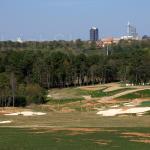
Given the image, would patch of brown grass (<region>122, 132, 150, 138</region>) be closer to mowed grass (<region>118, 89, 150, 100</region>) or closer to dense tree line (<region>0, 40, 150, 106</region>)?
mowed grass (<region>118, 89, 150, 100</region>)

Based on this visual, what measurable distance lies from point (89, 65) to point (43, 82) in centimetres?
1948

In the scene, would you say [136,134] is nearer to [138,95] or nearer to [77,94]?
[138,95]

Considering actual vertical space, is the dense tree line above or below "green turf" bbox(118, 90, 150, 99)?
above

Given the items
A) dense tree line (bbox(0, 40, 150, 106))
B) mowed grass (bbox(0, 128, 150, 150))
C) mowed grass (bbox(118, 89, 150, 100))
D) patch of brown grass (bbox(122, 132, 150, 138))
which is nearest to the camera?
mowed grass (bbox(0, 128, 150, 150))

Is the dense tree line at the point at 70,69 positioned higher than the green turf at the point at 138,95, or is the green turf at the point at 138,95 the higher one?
the dense tree line at the point at 70,69

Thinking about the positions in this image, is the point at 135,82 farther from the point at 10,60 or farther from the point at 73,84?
the point at 10,60

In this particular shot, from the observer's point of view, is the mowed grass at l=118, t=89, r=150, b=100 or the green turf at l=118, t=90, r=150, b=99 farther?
the green turf at l=118, t=90, r=150, b=99

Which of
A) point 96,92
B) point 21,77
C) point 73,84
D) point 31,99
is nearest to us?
point 31,99

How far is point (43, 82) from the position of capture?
163125 mm

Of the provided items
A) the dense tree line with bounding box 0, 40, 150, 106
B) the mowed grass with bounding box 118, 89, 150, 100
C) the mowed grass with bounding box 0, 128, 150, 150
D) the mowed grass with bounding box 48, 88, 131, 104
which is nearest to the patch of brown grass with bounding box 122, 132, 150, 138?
the mowed grass with bounding box 0, 128, 150, 150

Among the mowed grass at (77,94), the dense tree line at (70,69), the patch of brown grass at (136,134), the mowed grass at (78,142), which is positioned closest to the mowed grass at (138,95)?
the mowed grass at (77,94)

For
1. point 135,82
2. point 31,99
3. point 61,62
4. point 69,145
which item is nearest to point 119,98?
point 31,99

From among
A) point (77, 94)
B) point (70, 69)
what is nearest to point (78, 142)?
point (77, 94)

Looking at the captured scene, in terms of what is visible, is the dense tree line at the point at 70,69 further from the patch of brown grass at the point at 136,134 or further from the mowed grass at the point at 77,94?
the patch of brown grass at the point at 136,134
